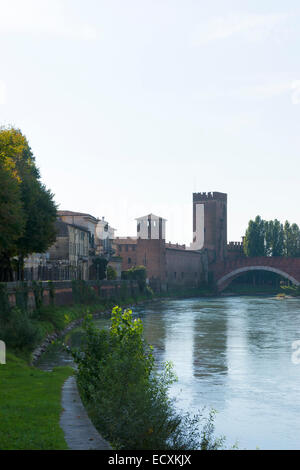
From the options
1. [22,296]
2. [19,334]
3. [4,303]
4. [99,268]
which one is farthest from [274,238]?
[19,334]

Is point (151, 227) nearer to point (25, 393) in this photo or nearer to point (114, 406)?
point (25, 393)

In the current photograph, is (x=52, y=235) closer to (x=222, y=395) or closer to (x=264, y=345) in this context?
(x=264, y=345)

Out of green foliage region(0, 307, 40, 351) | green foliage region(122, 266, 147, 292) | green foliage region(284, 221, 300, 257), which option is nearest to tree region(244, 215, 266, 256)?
green foliage region(284, 221, 300, 257)

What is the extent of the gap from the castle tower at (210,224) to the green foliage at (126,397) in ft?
267

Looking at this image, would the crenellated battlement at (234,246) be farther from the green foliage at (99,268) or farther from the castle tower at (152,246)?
the green foliage at (99,268)

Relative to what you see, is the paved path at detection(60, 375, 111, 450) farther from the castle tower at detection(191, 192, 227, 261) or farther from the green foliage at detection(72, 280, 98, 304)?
the castle tower at detection(191, 192, 227, 261)

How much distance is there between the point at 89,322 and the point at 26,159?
71.2 feet

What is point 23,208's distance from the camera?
2806 cm

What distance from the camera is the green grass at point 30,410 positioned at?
745 centimetres

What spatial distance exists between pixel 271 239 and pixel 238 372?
71.8m

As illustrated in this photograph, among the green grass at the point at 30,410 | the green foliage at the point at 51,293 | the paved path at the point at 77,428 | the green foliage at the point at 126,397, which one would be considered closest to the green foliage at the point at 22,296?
the green foliage at the point at 51,293

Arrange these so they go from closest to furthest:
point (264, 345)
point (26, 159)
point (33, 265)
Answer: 1. point (264, 345)
2. point (26, 159)
3. point (33, 265)

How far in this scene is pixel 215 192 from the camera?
314 feet
